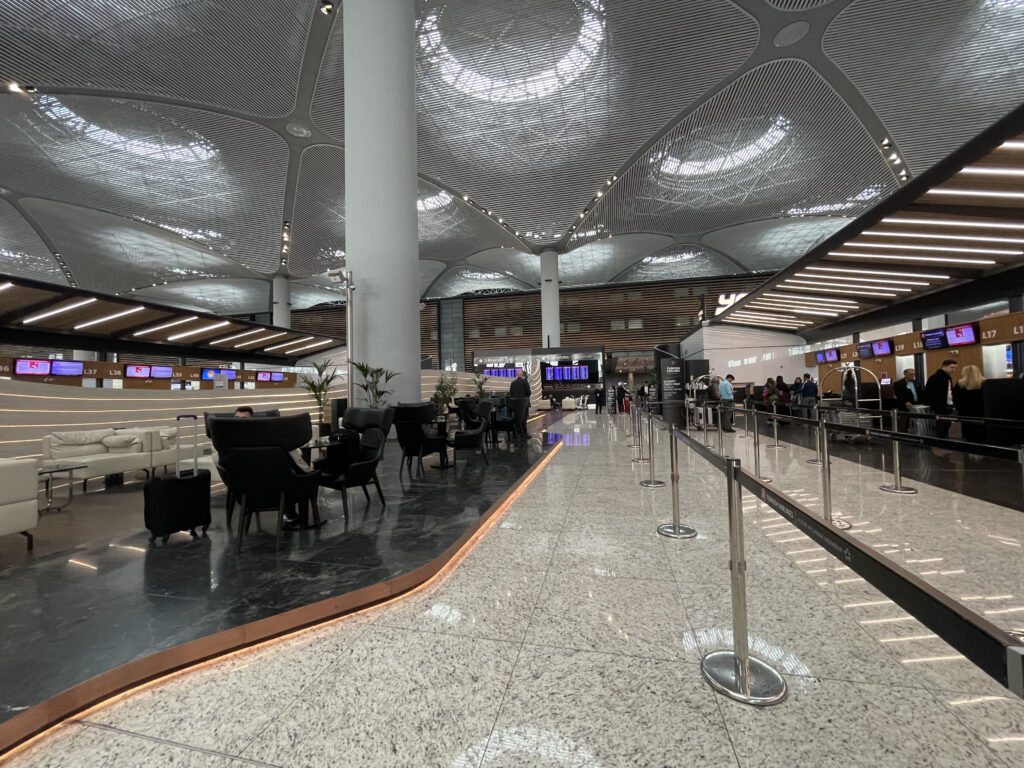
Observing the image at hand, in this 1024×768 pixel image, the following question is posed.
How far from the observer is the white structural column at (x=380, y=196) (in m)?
7.51

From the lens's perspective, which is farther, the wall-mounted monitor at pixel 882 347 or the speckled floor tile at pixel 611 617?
the wall-mounted monitor at pixel 882 347

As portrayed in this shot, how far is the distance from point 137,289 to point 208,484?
110 feet

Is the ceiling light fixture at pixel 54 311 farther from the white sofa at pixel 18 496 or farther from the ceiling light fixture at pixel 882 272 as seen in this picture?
the ceiling light fixture at pixel 882 272

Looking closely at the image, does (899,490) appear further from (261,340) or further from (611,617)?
(261,340)

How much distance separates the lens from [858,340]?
14.9m

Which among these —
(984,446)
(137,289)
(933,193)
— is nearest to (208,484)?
(984,446)

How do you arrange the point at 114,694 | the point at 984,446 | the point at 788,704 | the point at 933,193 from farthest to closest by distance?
the point at 933,193
the point at 984,446
the point at 114,694
the point at 788,704

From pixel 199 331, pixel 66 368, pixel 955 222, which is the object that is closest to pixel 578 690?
pixel 955 222

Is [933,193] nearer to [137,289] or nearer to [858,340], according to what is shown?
[858,340]

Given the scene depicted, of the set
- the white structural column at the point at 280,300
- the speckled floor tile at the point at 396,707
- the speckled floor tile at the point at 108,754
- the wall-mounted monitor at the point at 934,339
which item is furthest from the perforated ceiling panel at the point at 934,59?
the white structural column at the point at 280,300

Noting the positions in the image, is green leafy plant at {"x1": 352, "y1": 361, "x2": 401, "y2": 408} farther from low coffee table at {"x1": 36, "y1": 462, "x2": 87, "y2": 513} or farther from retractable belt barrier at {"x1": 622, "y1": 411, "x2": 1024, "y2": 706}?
retractable belt barrier at {"x1": 622, "y1": 411, "x2": 1024, "y2": 706}

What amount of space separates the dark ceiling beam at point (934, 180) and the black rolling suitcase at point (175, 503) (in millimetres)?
7221

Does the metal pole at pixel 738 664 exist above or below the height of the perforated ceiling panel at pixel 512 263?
below

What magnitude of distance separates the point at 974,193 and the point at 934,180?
0.93 metres
